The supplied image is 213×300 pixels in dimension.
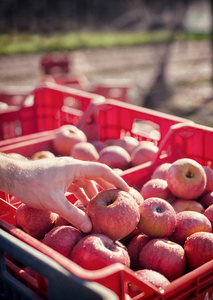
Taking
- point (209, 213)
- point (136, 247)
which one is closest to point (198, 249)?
point (136, 247)

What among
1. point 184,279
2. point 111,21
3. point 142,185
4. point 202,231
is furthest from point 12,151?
point 111,21

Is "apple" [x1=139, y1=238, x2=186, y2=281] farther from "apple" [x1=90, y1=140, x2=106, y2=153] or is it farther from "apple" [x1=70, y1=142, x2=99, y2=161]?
"apple" [x1=90, y1=140, x2=106, y2=153]

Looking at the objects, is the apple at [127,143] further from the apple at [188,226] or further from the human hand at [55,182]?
the human hand at [55,182]

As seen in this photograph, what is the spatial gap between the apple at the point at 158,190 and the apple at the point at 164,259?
1.89 ft

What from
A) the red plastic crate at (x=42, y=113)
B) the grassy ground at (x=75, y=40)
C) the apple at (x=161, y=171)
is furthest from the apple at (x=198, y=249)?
the grassy ground at (x=75, y=40)

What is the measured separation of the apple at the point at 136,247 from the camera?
2.25 m

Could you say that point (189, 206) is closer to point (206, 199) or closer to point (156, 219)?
point (206, 199)

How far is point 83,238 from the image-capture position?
2.02 meters

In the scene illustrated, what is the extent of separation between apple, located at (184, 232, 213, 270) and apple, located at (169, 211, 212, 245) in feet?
0.33

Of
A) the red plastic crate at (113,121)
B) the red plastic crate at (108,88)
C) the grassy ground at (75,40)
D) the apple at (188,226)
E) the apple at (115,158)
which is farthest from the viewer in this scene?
the grassy ground at (75,40)

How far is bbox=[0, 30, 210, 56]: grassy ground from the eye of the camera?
559 inches

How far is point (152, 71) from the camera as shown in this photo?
1140 cm

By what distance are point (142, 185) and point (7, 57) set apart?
11.1 metres

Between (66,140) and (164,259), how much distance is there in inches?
67.7
